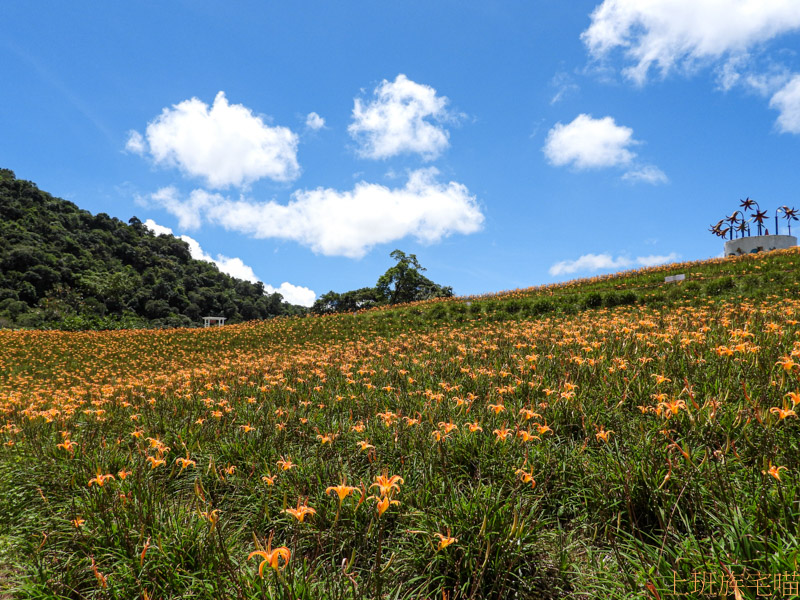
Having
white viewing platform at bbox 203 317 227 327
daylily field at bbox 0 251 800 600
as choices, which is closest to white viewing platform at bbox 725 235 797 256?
daylily field at bbox 0 251 800 600

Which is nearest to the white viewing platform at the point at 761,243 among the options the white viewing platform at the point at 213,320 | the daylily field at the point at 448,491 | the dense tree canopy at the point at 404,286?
the dense tree canopy at the point at 404,286

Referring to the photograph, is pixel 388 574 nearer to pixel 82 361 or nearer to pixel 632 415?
pixel 632 415

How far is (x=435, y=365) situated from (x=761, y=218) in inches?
2546

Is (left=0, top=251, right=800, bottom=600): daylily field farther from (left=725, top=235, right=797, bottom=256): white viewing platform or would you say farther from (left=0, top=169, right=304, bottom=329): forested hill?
(left=725, top=235, right=797, bottom=256): white viewing platform

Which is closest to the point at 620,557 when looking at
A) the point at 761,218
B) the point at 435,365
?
the point at 435,365

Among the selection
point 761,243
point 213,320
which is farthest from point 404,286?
point 761,243

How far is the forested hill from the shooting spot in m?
48.0

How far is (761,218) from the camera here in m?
51.1

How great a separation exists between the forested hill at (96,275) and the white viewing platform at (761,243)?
229 feet

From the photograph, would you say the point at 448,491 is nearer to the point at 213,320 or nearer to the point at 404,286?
the point at 404,286

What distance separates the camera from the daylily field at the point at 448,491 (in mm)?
2359

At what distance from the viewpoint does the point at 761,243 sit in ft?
156

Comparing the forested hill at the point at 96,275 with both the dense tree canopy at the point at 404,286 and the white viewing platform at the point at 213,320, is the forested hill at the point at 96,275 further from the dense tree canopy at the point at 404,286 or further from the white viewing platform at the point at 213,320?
the dense tree canopy at the point at 404,286

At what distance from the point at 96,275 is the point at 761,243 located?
9133 cm
